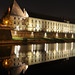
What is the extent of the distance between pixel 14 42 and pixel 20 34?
1459 centimetres

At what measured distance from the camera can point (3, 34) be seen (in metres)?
28.9

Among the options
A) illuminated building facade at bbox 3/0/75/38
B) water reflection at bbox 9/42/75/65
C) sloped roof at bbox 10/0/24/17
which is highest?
sloped roof at bbox 10/0/24/17

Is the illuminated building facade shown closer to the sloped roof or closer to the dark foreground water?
the sloped roof

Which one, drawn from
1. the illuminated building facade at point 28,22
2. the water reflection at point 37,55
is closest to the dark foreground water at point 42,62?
the water reflection at point 37,55

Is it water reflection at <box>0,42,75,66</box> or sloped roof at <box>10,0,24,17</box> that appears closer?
water reflection at <box>0,42,75,66</box>

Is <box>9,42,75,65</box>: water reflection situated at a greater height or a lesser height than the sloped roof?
lesser

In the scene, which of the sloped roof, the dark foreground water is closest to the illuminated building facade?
the sloped roof

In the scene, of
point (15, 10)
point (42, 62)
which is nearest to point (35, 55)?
point (42, 62)

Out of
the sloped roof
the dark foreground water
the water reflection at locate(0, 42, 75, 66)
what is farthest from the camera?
the sloped roof

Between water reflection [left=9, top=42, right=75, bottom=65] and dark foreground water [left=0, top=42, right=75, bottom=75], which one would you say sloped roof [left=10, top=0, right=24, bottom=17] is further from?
dark foreground water [left=0, top=42, right=75, bottom=75]

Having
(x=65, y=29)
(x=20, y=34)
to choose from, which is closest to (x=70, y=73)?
(x=20, y=34)

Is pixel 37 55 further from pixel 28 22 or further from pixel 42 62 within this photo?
pixel 28 22

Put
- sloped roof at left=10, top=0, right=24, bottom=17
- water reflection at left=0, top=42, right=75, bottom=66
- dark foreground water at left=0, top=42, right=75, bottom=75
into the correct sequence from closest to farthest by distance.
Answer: dark foreground water at left=0, top=42, right=75, bottom=75 < water reflection at left=0, top=42, right=75, bottom=66 < sloped roof at left=10, top=0, right=24, bottom=17

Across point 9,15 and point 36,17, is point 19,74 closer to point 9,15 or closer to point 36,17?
point 9,15
